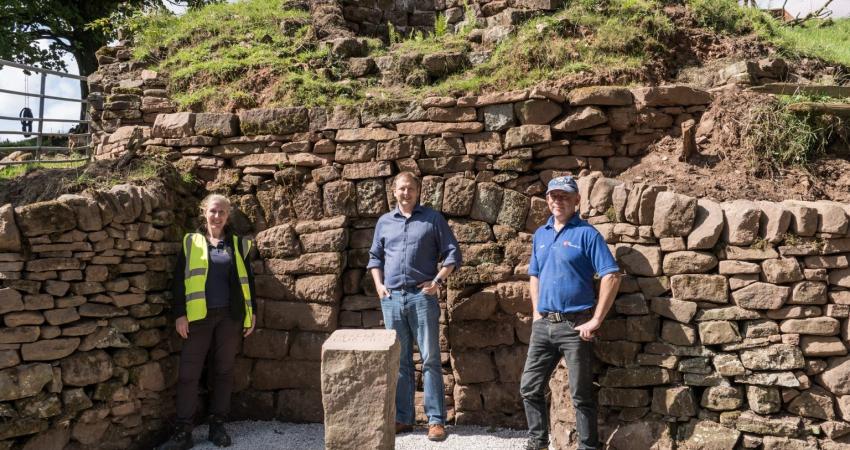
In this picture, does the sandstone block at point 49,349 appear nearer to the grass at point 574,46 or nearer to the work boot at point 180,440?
the work boot at point 180,440

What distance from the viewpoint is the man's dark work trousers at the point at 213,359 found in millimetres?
5020

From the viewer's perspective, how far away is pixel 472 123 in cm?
554

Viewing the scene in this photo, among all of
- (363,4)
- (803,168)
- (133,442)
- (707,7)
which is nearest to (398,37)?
(363,4)

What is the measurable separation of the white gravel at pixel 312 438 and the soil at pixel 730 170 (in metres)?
2.36

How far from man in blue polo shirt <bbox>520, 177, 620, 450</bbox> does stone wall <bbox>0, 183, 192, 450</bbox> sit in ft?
10.2

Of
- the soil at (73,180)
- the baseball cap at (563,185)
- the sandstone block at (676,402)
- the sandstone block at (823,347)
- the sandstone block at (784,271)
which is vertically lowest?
the sandstone block at (676,402)

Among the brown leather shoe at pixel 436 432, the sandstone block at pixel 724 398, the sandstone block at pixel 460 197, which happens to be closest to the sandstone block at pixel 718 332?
the sandstone block at pixel 724 398

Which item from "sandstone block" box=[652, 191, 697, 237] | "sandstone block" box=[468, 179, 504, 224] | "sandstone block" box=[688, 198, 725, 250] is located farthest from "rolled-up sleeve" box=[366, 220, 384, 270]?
"sandstone block" box=[688, 198, 725, 250]

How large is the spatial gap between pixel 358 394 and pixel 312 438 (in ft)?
5.07

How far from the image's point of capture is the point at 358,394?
156 inches

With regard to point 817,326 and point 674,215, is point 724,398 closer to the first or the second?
point 817,326

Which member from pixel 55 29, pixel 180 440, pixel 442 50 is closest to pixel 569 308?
pixel 180 440

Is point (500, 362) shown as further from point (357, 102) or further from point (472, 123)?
point (357, 102)

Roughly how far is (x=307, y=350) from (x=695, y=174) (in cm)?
359
